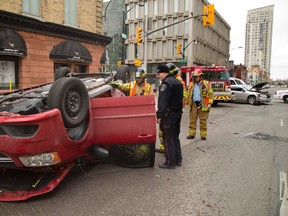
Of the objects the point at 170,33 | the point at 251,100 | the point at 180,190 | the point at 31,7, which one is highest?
the point at 170,33

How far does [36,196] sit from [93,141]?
1.03 m

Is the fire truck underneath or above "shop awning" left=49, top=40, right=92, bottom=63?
underneath

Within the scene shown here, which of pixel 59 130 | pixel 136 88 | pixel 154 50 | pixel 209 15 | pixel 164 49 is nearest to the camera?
pixel 59 130

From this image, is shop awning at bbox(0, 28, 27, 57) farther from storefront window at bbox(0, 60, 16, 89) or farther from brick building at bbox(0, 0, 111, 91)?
storefront window at bbox(0, 60, 16, 89)

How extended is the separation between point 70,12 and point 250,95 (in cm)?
1253

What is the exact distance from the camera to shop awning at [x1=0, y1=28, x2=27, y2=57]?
1170 centimetres

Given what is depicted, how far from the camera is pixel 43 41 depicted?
554 inches

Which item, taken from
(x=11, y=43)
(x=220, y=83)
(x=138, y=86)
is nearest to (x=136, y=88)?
(x=138, y=86)

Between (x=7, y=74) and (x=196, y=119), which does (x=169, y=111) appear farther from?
(x=7, y=74)

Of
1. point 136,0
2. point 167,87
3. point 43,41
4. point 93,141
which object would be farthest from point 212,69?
point 136,0

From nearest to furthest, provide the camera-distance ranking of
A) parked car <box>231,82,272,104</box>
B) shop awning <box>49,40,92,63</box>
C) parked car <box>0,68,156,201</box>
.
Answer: parked car <box>0,68,156,201</box>, shop awning <box>49,40,92,63</box>, parked car <box>231,82,272,104</box>

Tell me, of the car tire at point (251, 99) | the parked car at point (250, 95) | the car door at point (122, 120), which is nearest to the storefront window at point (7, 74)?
the car door at point (122, 120)

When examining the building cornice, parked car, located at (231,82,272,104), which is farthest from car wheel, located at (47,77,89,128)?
parked car, located at (231,82,272,104)

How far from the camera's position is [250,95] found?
18891 mm
